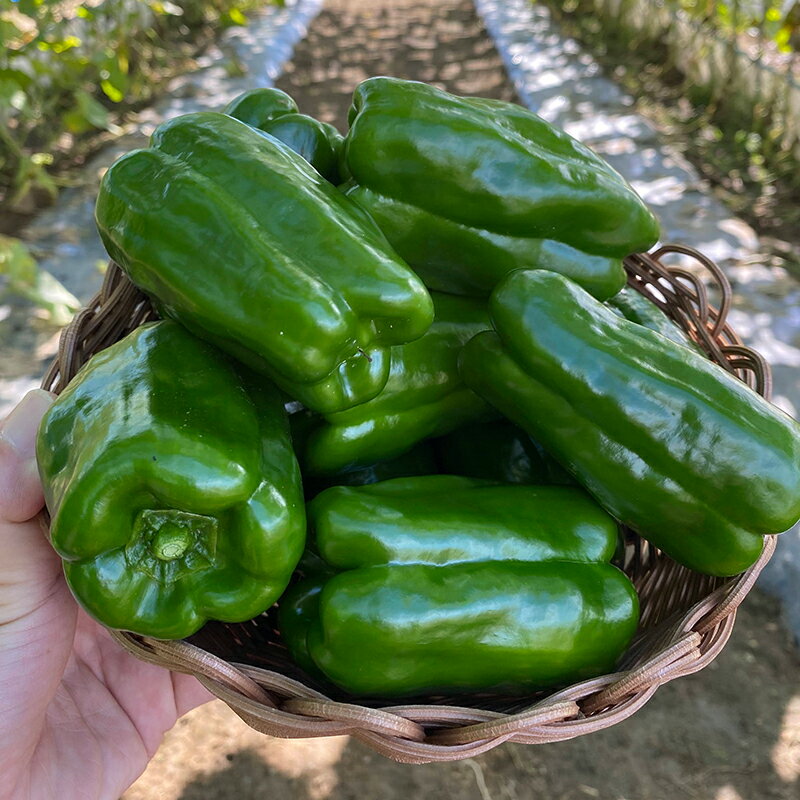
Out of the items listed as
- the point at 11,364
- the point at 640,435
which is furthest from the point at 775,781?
the point at 11,364

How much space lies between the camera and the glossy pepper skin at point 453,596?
146 cm

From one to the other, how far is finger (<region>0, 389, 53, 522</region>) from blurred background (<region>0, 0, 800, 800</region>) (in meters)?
1.34

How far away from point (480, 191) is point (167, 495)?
37.5 inches

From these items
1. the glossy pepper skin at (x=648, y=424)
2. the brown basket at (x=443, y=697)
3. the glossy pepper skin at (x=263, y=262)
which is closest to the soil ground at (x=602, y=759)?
the brown basket at (x=443, y=697)

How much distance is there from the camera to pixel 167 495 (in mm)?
1370

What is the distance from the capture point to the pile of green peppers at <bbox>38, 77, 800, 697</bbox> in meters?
1.44

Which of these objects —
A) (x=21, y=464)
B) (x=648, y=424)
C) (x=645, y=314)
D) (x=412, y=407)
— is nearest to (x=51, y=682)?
(x=21, y=464)

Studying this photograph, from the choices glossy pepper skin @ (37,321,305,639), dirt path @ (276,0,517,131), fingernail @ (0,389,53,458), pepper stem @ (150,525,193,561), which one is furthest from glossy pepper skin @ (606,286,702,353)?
dirt path @ (276,0,517,131)

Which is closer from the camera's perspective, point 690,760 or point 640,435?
point 640,435

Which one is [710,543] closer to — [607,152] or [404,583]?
[404,583]

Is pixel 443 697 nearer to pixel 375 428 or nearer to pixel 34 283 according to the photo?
pixel 375 428

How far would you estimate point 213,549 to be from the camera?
1.50 meters

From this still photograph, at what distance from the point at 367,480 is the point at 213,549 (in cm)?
46

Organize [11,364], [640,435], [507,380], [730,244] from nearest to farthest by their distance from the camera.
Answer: [640,435] < [507,380] < [11,364] < [730,244]
